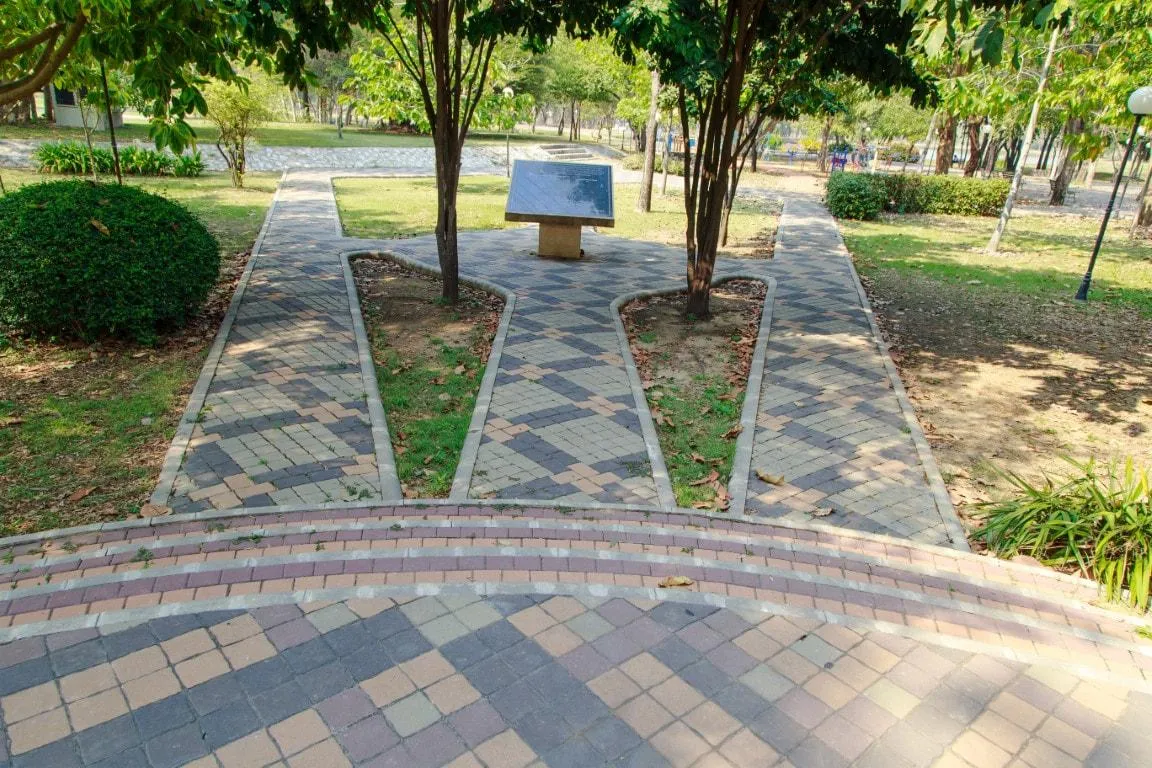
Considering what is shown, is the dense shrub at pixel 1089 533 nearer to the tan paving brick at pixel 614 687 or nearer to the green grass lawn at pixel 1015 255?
the tan paving brick at pixel 614 687

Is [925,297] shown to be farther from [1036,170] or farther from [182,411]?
[1036,170]

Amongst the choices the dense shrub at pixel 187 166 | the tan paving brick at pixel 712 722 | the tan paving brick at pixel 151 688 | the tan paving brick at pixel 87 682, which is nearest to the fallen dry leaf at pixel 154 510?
the tan paving brick at pixel 87 682

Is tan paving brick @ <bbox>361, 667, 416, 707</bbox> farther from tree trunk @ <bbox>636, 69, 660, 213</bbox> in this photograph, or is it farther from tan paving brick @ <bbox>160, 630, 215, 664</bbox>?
tree trunk @ <bbox>636, 69, 660, 213</bbox>

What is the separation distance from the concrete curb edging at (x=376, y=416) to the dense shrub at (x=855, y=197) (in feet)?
50.6

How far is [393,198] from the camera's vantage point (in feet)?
64.2

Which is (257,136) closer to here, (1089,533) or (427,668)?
(427,668)

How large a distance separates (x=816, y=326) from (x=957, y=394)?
7.24 ft

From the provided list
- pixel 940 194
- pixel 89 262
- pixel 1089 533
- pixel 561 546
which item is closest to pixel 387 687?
pixel 561 546

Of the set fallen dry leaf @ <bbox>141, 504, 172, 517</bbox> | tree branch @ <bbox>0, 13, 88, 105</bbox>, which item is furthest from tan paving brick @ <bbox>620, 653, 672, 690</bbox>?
tree branch @ <bbox>0, 13, 88, 105</bbox>

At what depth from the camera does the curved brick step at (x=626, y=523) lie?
3.99 metres

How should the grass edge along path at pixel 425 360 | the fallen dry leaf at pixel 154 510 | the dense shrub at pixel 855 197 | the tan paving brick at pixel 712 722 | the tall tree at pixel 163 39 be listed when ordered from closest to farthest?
1. the tan paving brick at pixel 712 722
2. the fallen dry leaf at pixel 154 510
3. the tall tree at pixel 163 39
4. the grass edge along path at pixel 425 360
5. the dense shrub at pixel 855 197

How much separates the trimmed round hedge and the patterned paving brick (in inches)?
178

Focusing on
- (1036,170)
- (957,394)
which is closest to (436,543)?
(957,394)

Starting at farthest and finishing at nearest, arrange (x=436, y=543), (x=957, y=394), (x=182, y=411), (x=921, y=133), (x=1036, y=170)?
(x=1036, y=170) < (x=921, y=133) < (x=957, y=394) < (x=182, y=411) < (x=436, y=543)
